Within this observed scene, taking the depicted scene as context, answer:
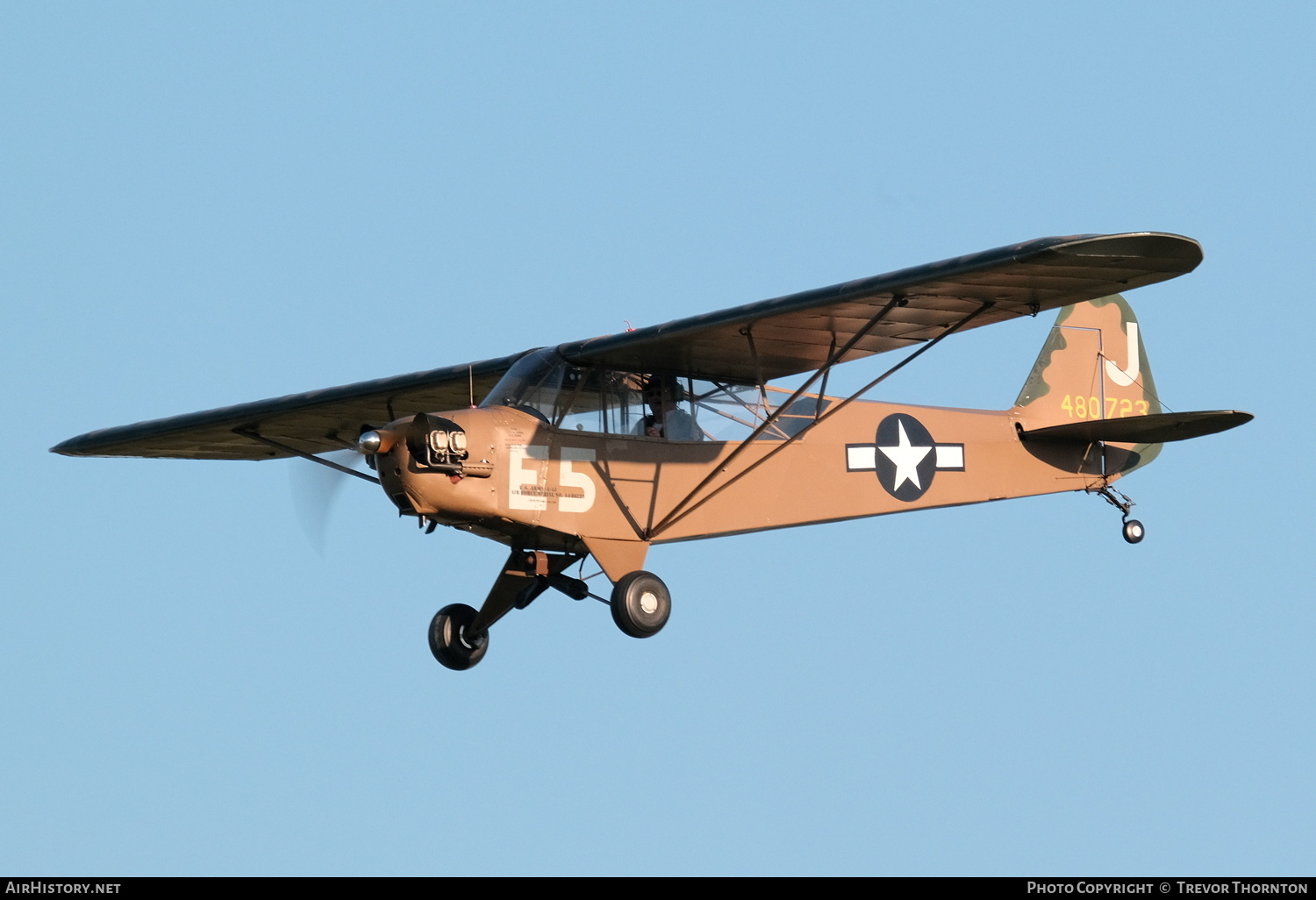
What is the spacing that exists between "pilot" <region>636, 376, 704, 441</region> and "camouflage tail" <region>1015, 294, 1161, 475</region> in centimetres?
445

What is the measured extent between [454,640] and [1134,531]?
7.09 meters

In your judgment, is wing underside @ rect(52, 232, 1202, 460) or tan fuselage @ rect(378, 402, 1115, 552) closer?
wing underside @ rect(52, 232, 1202, 460)

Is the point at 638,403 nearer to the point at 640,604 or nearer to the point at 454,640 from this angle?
the point at 640,604

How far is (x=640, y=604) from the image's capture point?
45.6 feet

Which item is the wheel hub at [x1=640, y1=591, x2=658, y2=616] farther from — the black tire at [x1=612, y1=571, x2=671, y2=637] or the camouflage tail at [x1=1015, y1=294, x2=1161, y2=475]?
the camouflage tail at [x1=1015, y1=294, x2=1161, y2=475]

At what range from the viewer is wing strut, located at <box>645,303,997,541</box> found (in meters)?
13.9

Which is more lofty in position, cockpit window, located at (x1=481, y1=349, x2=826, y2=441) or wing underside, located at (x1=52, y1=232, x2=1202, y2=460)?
wing underside, located at (x1=52, y1=232, x2=1202, y2=460)

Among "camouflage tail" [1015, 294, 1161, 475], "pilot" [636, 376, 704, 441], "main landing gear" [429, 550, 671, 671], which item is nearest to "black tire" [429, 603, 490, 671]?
"main landing gear" [429, 550, 671, 671]

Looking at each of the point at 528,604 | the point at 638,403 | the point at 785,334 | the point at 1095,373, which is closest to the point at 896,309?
the point at 785,334

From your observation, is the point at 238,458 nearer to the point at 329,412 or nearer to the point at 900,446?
the point at 329,412

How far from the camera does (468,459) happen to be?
13.4 metres

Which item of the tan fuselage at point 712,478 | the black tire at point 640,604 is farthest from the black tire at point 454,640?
the black tire at point 640,604

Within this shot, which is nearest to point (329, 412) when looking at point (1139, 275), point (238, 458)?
point (238, 458)
